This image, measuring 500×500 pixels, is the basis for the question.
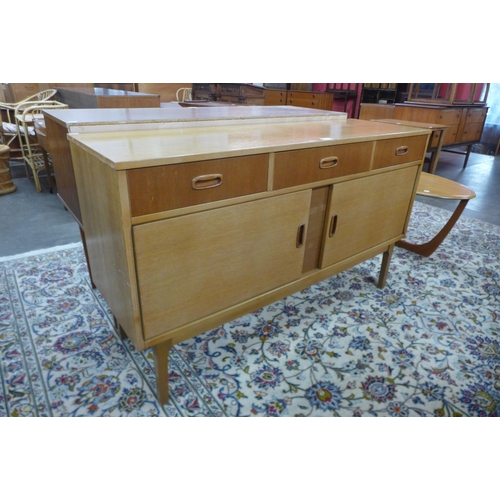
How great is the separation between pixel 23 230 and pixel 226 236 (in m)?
2.06

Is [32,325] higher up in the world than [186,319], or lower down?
lower down

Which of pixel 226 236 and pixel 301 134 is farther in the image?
pixel 301 134

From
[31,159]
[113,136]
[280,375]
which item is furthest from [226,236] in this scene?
[31,159]

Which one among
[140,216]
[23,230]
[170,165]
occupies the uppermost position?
[170,165]

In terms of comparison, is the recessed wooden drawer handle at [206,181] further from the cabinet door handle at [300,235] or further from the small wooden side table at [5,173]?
the small wooden side table at [5,173]

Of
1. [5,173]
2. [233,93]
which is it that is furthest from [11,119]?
[233,93]

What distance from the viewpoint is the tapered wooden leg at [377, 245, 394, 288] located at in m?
1.98

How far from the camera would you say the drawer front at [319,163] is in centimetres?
124

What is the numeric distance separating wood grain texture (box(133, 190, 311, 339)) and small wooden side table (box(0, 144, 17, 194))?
2897mm

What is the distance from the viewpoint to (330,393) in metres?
1.39

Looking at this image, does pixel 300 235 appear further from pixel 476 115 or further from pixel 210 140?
pixel 476 115

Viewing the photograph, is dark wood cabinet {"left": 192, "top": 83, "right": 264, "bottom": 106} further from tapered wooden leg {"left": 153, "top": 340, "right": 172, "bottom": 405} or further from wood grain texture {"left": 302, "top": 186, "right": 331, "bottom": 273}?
tapered wooden leg {"left": 153, "top": 340, "right": 172, "bottom": 405}

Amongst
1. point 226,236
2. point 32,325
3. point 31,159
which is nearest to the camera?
point 226,236

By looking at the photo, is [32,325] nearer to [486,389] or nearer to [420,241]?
[486,389]
